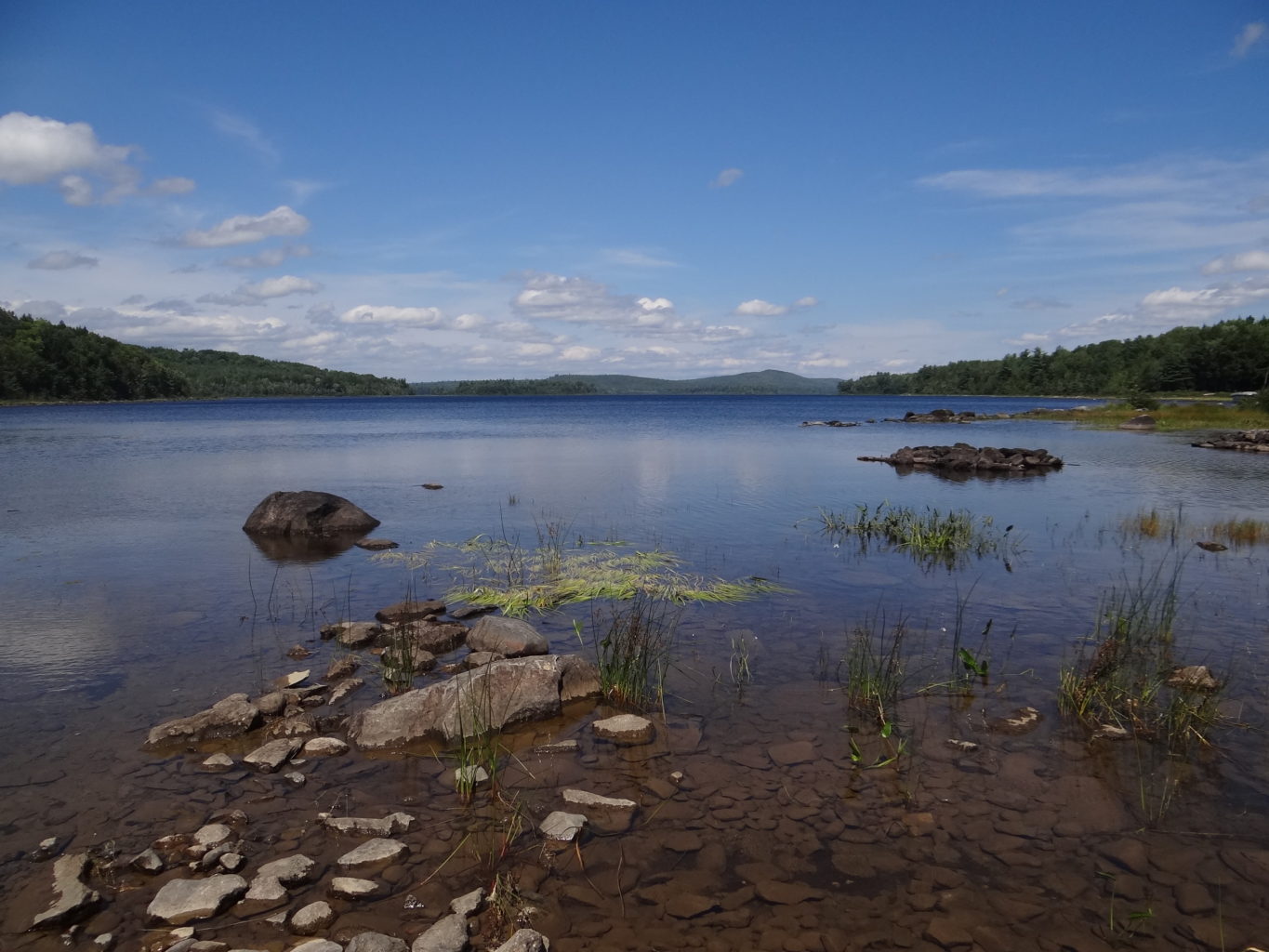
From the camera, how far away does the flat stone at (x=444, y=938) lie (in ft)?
17.0

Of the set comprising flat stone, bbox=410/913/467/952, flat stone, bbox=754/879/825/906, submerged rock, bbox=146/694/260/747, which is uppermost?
submerged rock, bbox=146/694/260/747

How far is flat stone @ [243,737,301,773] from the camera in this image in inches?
307

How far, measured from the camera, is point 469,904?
5.67 meters

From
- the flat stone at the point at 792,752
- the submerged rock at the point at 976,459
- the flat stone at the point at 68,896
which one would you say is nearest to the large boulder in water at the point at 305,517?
the flat stone at the point at 68,896

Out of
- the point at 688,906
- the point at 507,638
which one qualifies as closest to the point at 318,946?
the point at 688,906

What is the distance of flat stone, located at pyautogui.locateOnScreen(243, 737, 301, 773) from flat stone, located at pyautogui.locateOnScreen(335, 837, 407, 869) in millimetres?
1948

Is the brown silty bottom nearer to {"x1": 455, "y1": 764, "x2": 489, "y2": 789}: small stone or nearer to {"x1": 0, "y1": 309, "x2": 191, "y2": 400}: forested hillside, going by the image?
{"x1": 455, "y1": 764, "x2": 489, "y2": 789}: small stone

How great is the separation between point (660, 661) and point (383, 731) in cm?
386

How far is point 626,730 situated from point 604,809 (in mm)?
1573

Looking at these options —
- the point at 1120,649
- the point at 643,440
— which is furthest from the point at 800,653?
the point at 643,440

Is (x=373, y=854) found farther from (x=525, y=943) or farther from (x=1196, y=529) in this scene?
(x=1196, y=529)

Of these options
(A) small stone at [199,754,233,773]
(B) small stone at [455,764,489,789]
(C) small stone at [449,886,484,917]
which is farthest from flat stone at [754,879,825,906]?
(A) small stone at [199,754,233,773]

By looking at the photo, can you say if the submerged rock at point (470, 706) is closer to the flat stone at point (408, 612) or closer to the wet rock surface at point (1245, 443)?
the flat stone at point (408, 612)

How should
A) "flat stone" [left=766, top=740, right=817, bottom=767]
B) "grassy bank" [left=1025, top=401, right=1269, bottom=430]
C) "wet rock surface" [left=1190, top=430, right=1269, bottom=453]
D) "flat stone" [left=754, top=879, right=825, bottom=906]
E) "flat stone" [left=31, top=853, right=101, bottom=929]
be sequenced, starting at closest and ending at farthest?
"flat stone" [left=31, top=853, right=101, bottom=929]
"flat stone" [left=754, top=879, right=825, bottom=906]
"flat stone" [left=766, top=740, right=817, bottom=767]
"wet rock surface" [left=1190, top=430, right=1269, bottom=453]
"grassy bank" [left=1025, top=401, right=1269, bottom=430]
